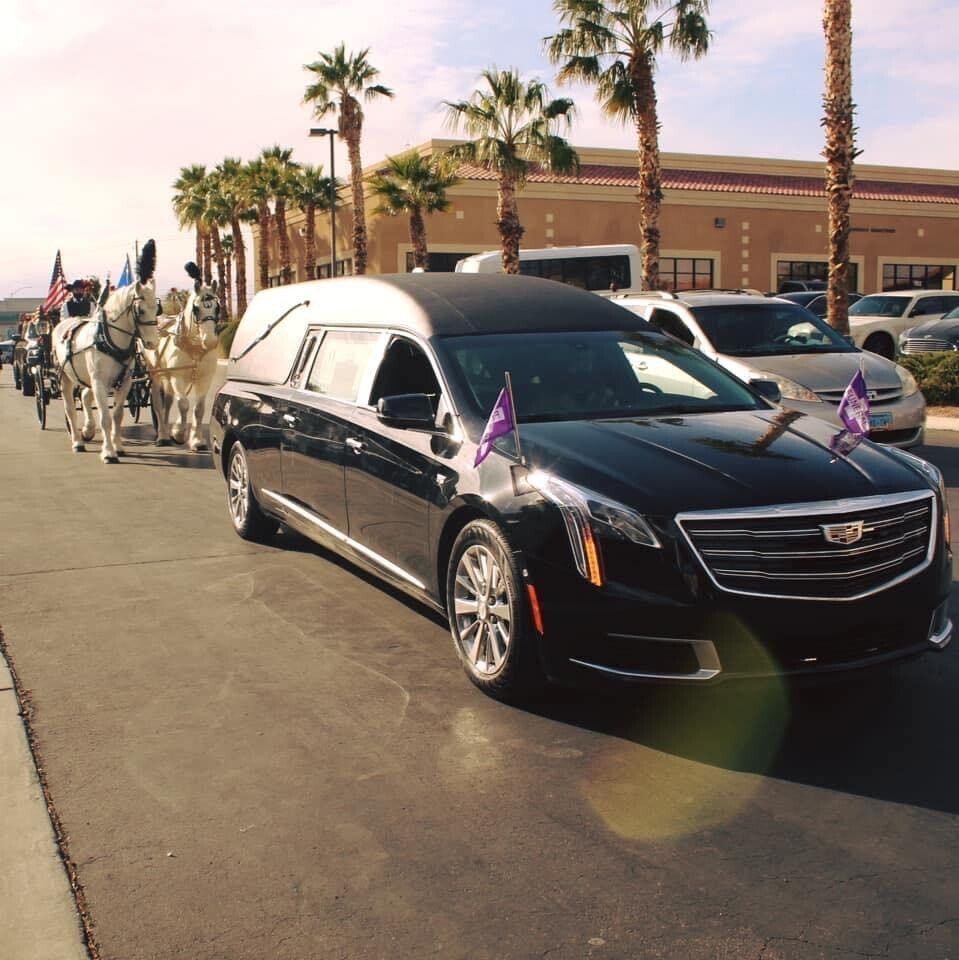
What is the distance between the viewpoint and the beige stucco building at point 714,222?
50.8 m

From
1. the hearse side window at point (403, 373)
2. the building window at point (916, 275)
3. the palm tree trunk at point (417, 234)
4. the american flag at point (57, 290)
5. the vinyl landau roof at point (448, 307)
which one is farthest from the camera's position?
the building window at point (916, 275)

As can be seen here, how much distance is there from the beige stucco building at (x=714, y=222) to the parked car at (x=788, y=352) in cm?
3602

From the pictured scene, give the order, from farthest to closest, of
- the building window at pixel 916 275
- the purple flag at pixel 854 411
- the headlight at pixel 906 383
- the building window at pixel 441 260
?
the building window at pixel 916 275 < the building window at pixel 441 260 < the headlight at pixel 906 383 < the purple flag at pixel 854 411

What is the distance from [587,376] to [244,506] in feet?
12.0

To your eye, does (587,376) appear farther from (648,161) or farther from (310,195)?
(310,195)

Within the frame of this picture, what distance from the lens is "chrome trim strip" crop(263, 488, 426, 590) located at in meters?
6.52

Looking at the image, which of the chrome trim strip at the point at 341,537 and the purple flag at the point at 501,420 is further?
the chrome trim strip at the point at 341,537

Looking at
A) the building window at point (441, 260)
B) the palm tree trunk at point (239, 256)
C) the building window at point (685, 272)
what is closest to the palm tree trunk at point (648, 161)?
the building window at point (441, 260)

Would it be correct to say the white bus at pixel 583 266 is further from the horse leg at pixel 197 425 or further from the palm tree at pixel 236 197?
the palm tree at pixel 236 197

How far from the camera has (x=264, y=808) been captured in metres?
4.46

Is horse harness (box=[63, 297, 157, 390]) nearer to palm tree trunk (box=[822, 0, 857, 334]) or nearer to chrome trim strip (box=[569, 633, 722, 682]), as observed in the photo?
chrome trim strip (box=[569, 633, 722, 682])

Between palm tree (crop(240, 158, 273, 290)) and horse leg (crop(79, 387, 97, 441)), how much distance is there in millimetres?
39553

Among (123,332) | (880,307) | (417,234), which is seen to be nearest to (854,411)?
(123,332)

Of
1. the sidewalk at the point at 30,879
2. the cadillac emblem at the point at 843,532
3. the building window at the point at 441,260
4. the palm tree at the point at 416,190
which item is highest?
the palm tree at the point at 416,190
